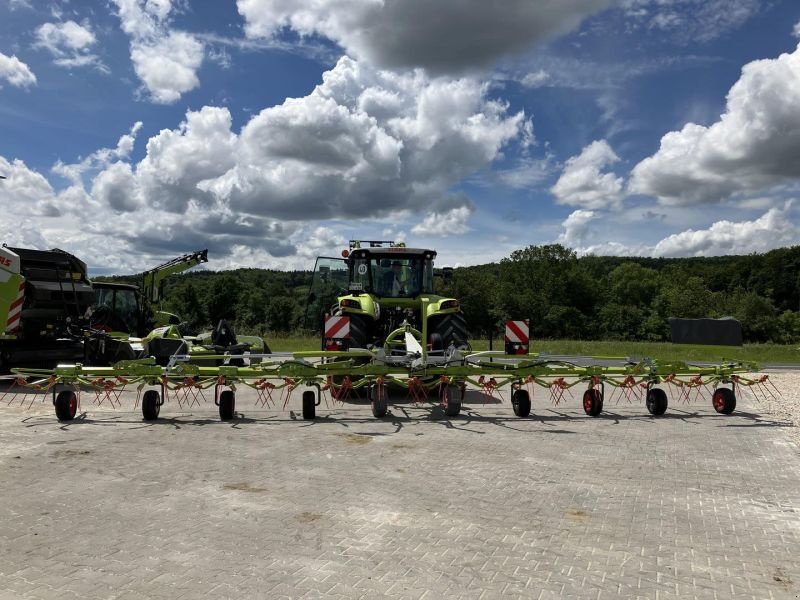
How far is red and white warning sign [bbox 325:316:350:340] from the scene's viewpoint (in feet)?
31.8

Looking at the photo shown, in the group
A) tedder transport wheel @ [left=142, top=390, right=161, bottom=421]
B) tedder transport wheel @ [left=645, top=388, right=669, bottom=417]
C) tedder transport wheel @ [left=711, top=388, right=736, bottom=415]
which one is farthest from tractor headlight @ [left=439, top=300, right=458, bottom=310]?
tedder transport wheel @ [left=142, top=390, right=161, bottom=421]

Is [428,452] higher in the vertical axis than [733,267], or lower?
lower

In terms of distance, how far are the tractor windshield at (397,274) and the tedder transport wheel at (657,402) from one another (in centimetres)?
464

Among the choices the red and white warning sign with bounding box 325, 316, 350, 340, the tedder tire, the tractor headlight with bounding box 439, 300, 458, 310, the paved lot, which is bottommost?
the paved lot

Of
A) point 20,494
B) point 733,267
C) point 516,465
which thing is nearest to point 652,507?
point 516,465

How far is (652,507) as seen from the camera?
4.61 meters

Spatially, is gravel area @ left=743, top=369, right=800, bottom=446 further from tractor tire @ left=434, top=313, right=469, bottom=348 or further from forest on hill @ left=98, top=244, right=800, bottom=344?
forest on hill @ left=98, top=244, right=800, bottom=344

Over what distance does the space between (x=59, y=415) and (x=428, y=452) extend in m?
4.93

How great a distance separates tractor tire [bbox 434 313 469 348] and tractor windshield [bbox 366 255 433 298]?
51.8 inches

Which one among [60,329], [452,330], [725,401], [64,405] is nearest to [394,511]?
[64,405]

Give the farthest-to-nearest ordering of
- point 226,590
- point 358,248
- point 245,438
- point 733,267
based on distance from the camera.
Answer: point 733,267
point 358,248
point 245,438
point 226,590

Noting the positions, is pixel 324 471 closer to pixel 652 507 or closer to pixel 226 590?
pixel 226 590

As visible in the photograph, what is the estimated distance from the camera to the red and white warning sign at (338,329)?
9703 mm

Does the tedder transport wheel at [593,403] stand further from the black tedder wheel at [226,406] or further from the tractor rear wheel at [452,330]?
the black tedder wheel at [226,406]
